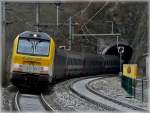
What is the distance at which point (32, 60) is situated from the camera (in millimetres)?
21703

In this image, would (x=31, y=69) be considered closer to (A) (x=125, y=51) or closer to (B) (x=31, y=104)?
(B) (x=31, y=104)

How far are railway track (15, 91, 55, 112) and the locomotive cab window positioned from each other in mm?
2020

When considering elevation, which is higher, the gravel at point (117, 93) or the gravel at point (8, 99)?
the gravel at point (8, 99)

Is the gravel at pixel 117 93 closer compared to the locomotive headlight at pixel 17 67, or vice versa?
the gravel at pixel 117 93

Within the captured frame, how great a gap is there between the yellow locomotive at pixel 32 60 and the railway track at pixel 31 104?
778 millimetres

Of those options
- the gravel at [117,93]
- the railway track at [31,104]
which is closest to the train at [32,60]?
the railway track at [31,104]

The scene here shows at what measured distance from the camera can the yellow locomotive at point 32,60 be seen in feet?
70.9

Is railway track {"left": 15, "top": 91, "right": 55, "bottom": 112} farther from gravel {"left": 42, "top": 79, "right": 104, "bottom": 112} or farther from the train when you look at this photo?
the train

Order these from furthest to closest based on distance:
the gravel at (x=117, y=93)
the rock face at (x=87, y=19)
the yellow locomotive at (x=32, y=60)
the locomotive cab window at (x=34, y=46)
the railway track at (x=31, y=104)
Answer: the rock face at (x=87, y=19) < the locomotive cab window at (x=34, y=46) < the yellow locomotive at (x=32, y=60) < the gravel at (x=117, y=93) < the railway track at (x=31, y=104)

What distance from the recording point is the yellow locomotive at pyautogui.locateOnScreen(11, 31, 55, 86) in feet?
70.9

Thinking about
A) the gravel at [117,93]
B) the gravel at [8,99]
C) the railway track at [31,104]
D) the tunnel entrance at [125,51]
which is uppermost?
the tunnel entrance at [125,51]

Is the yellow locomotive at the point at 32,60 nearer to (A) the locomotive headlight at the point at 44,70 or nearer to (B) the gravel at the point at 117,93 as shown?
(A) the locomotive headlight at the point at 44,70

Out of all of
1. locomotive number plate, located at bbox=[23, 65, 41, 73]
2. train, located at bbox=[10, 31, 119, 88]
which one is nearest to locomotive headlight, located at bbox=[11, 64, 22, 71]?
train, located at bbox=[10, 31, 119, 88]

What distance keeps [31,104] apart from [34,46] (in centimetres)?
413
